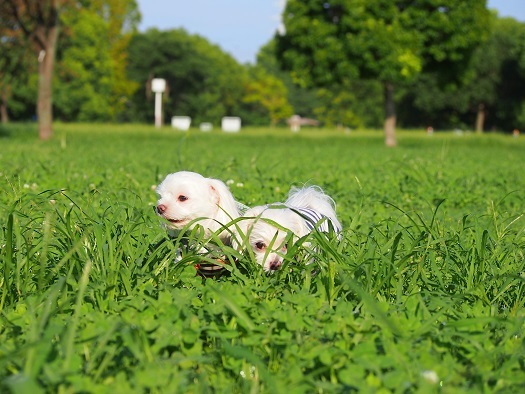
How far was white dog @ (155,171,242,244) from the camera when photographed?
190 inches

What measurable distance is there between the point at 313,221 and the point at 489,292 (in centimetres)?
124

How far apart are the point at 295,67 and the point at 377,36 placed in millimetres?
4181

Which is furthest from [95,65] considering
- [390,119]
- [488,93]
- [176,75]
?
[390,119]

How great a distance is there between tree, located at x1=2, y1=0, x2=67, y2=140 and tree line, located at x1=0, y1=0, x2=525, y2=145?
5 cm

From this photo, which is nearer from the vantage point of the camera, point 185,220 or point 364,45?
point 185,220

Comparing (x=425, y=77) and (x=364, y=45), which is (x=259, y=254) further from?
(x=425, y=77)

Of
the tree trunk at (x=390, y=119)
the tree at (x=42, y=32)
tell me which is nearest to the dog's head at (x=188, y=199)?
the tree at (x=42, y=32)

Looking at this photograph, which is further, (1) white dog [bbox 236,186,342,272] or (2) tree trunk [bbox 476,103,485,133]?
(2) tree trunk [bbox 476,103,485,133]

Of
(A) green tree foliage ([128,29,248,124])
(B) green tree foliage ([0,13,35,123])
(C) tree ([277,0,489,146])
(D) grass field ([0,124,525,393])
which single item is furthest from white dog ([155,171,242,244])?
(A) green tree foliage ([128,29,248,124])

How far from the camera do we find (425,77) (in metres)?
72.0

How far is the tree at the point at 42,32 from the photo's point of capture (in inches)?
1049

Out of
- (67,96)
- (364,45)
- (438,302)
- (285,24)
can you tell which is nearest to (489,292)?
(438,302)

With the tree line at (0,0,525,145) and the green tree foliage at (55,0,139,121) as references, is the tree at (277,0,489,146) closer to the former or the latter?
the tree line at (0,0,525,145)

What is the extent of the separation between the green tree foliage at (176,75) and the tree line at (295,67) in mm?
135
